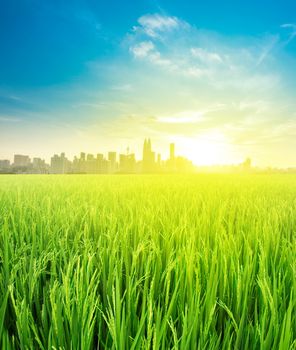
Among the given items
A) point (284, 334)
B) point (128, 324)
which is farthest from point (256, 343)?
point (128, 324)

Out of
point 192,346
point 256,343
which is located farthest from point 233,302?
point 192,346

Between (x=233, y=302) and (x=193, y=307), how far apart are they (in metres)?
0.28

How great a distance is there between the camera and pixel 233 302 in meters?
1.00

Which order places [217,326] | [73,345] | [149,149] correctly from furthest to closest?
[149,149] → [217,326] → [73,345]

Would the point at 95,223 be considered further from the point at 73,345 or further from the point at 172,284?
the point at 73,345

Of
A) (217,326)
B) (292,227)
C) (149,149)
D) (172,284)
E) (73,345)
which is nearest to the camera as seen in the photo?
(73,345)

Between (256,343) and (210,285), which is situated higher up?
(210,285)

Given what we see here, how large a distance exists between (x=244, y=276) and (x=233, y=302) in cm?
10

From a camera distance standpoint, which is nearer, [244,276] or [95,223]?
[244,276]

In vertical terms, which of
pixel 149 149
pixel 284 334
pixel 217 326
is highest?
pixel 149 149

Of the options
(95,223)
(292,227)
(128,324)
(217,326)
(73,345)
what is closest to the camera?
(73,345)

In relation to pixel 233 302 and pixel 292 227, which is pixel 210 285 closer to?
pixel 233 302

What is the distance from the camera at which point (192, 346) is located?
71 cm

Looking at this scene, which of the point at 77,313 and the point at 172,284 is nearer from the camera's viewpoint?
the point at 77,313
